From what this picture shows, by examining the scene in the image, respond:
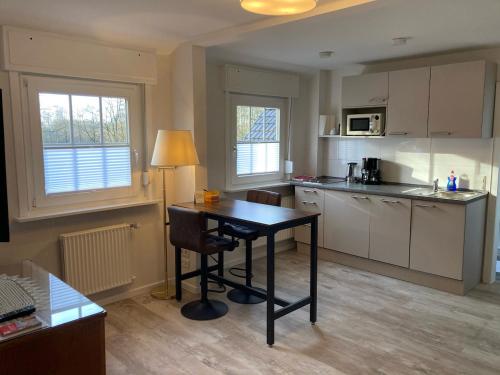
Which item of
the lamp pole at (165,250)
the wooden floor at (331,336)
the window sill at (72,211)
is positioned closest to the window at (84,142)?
the window sill at (72,211)

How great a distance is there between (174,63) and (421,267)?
10.3 ft

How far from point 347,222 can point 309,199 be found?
1.88ft

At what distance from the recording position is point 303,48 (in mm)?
3984

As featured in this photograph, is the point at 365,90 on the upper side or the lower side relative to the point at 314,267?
upper

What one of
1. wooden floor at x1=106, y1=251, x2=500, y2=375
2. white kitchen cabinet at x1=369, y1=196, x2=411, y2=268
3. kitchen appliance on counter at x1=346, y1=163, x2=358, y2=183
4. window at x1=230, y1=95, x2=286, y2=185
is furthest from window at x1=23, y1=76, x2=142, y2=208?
kitchen appliance on counter at x1=346, y1=163, x2=358, y2=183

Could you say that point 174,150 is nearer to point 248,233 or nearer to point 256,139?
point 248,233

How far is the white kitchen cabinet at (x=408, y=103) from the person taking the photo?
13.7 ft

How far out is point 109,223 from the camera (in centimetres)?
368

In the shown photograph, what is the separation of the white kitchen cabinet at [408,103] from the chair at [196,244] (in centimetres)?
227

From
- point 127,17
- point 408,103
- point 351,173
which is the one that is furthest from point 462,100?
point 127,17

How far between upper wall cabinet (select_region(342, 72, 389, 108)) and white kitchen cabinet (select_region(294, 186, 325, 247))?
43.5 inches

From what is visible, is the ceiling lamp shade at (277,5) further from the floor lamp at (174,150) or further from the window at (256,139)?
the window at (256,139)

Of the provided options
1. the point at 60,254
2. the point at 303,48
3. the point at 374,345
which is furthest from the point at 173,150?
the point at 374,345

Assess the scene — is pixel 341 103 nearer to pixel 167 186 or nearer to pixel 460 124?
pixel 460 124
